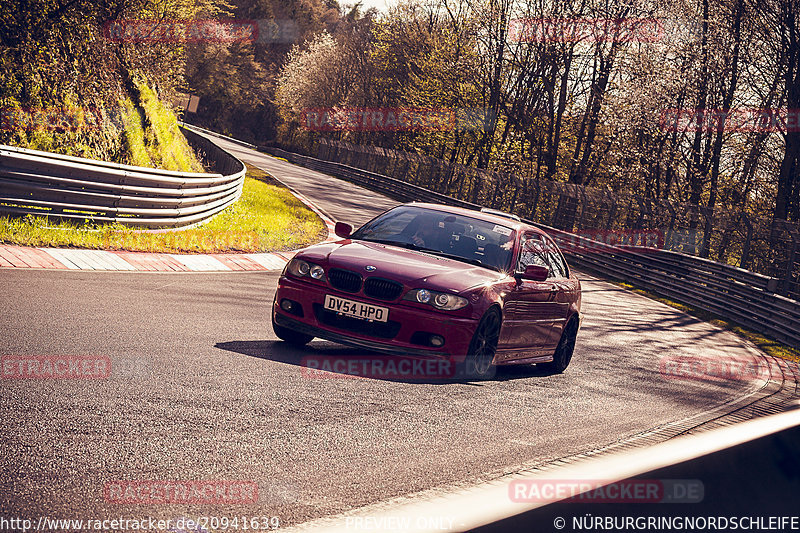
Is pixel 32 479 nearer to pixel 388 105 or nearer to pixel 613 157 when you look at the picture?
pixel 613 157

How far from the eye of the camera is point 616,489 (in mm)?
1445

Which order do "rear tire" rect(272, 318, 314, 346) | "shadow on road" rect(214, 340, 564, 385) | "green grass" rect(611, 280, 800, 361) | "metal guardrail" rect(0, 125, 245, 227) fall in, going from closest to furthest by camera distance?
"shadow on road" rect(214, 340, 564, 385)
"rear tire" rect(272, 318, 314, 346)
"metal guardrail" rect(0, 125, 245, 227)
"green grass" rect(611, 280, 800, 361)

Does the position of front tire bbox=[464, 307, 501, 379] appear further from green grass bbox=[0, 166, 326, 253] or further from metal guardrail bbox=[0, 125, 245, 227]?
metal guardrail bbox=[0, 125, 245, 227]

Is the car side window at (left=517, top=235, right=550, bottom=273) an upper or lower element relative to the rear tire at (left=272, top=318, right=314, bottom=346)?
upper

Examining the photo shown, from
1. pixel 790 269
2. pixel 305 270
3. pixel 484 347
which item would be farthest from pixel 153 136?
pixel 484 347

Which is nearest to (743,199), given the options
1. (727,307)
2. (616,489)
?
(727,307)

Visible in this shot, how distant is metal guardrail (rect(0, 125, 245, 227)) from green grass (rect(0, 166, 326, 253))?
19 centimetres

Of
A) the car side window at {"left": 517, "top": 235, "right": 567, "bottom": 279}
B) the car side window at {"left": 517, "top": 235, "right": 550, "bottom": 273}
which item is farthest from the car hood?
the car side window at {"left": 517, "top": 235, "right": 567, "bottom": 279}

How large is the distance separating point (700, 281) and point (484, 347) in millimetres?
18512

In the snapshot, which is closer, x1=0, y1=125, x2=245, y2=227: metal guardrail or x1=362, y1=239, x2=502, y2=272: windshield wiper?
x1=362, y1=239, x2=502, y2=272: windshield wiper

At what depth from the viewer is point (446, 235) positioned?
9.14 metres

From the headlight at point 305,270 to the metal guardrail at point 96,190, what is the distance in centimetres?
559

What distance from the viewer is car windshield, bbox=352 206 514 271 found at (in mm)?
8906

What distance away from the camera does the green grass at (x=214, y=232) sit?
1218 cm
